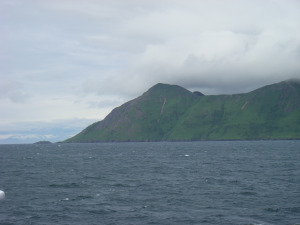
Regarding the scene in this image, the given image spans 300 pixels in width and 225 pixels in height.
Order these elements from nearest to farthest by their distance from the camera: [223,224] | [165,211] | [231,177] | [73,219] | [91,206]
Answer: [223,224]
[73,219]
[165,211]
[91,206]
[231,177]

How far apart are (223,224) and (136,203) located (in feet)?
54.1

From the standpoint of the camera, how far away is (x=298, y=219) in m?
42.0

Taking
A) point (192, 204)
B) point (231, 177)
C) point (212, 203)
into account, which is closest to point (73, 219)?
point (192, 204)

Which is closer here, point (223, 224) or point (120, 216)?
point (223, 224)

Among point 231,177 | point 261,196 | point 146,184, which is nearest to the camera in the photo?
point 261,196

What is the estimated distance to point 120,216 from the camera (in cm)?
4459

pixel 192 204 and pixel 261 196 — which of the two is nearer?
pixel 192 204

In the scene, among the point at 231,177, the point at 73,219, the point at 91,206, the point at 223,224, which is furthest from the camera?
the point at 231,177

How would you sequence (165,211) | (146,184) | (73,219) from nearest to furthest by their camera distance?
(73,219), (165,211), (146,184)

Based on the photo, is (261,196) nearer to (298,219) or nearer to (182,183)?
(298,219)

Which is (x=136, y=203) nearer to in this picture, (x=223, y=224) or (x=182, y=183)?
(x=223, y=224)

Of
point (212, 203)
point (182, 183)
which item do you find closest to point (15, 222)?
point (212, 203)

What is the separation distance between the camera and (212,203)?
5153 centimetres

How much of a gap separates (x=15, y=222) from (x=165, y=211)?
2018cm
